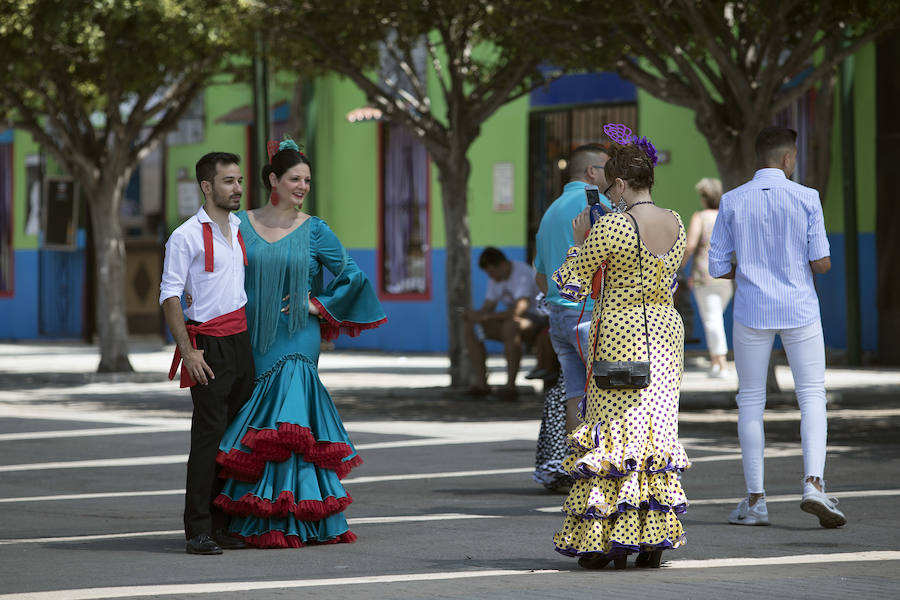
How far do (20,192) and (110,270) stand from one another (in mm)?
13998

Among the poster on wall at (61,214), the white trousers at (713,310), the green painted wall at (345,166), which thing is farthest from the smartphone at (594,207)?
the poster on wall at (61,214)

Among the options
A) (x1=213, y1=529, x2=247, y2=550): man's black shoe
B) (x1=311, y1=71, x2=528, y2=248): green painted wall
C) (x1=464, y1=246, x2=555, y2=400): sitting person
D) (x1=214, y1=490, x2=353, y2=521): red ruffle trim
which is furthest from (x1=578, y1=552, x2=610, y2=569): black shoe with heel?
(x1=311, y1=71, x2=528, y2=248): green painted wall

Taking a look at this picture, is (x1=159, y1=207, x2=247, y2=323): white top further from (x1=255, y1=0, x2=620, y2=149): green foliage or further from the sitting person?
(x1=255, y1=0, x2=620, y2=149): green foliage

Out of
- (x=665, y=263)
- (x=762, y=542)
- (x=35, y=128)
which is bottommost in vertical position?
(x=762, y=542)

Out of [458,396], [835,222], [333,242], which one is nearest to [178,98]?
[458,396]

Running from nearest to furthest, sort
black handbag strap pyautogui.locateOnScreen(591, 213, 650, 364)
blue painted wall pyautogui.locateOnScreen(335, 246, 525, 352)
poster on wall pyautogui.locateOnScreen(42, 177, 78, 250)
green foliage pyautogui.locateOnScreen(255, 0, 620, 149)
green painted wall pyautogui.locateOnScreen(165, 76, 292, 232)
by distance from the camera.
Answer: black handbag strap pyautogui.locateOnScreen(591, 213, 650, 364) → green foliage pyautogui.locateOnScreen(255, 0, 620, 149) → blue painted wall pyautogui.locateOnScreen(335, 246, 525, 352) → green painted wall pyautogui.locateOnScreen(165, 76, 292, 232) → poster on wall pyautogui.locateOnScreen(42, 177, 78, 250)

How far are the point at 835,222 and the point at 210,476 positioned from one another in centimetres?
1463

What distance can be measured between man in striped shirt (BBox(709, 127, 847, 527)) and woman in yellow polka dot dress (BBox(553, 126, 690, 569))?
1.39 m

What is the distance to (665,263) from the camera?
23.0 ft

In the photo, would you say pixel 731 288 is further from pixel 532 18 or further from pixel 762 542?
pixel 762 542

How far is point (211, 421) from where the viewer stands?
24.9ft

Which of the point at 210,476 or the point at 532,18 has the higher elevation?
the point at 532,18

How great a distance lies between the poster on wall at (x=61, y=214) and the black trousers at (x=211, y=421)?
2533 cm

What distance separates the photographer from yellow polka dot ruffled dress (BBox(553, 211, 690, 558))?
266 inches
